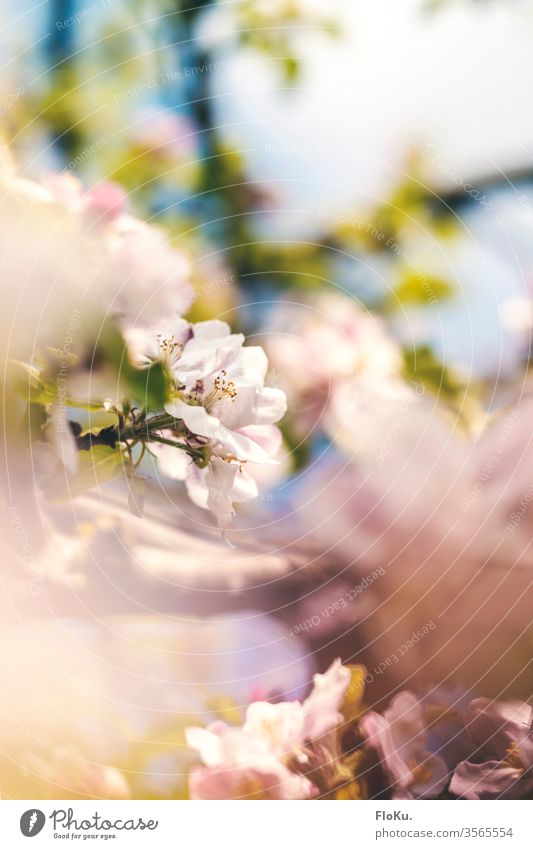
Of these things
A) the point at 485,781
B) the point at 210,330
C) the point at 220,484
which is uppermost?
the point at 210,330

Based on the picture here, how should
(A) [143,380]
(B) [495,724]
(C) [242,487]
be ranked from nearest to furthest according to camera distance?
(A) [143,380], (C) [242,487], (B) [495,724]

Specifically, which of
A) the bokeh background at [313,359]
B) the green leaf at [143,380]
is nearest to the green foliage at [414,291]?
the bokeh background at [313,359]

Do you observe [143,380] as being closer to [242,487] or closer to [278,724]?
[242,487]

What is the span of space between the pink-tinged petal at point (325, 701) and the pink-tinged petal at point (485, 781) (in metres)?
0.11

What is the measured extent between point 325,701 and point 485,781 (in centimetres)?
14

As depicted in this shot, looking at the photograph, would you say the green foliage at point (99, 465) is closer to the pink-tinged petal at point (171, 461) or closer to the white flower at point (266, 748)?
the pink-tinged petal at point (171, 461)

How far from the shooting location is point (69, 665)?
65 cm

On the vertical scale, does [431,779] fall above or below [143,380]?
below

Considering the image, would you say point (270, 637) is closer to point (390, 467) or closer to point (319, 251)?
point (390, 467)

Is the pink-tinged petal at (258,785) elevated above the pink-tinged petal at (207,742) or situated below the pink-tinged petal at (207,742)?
below

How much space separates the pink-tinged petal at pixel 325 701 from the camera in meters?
0.63

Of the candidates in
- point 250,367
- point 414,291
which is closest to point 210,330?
point 250,367

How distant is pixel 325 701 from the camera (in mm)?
640
